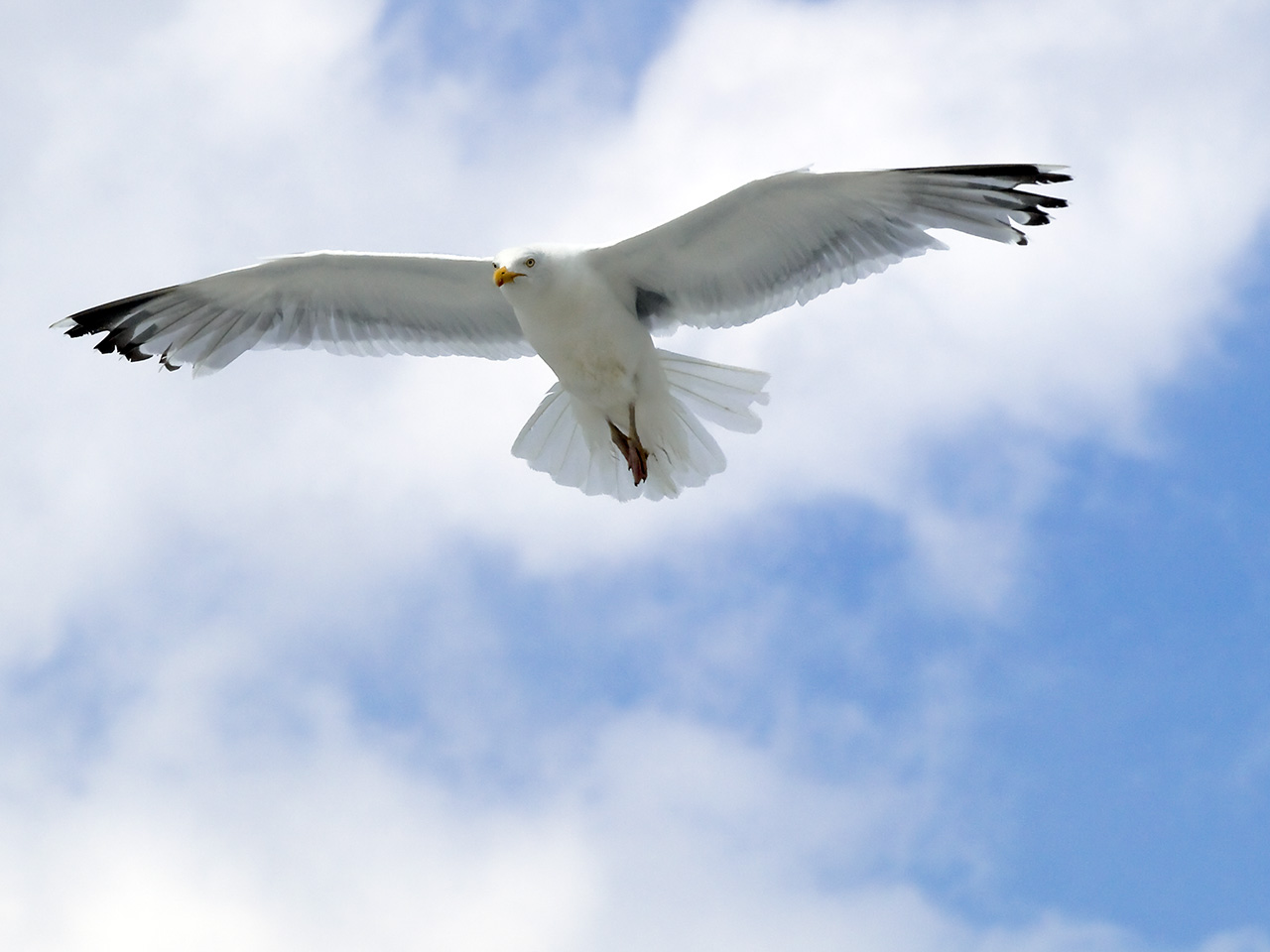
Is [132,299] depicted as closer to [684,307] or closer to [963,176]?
[684,307]

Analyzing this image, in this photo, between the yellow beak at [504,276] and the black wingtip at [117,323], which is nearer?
the yellow beak at [504,276]

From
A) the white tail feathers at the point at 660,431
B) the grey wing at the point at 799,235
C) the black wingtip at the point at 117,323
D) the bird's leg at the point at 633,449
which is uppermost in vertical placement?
the grey wing at the point at 799,235

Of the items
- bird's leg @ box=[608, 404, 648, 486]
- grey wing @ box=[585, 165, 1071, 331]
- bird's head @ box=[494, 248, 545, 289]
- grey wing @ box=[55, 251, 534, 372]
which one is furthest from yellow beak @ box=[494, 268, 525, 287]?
bird's leg @ box=[608, 404, 648, 486]

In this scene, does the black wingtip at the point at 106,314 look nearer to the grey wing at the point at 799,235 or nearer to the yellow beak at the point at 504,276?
the yellow beak at the point at 504,276

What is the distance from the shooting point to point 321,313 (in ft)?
29.7

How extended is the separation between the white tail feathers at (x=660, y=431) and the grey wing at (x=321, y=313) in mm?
551

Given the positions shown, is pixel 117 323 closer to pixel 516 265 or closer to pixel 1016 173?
pixel 516 265

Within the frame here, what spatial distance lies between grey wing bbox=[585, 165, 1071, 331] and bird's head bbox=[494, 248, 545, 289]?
368 millimetres

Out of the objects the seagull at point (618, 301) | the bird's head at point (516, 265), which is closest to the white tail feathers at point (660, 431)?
the seagull at point (618, 301)

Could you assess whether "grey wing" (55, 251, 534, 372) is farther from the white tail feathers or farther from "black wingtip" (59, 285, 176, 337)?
the white tail feathers

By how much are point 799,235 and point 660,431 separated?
1341mm

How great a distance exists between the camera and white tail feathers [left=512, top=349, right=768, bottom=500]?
8492 mm

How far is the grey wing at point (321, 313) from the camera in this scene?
8648 mm

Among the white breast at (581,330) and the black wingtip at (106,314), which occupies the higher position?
the white breast at (581,330)
